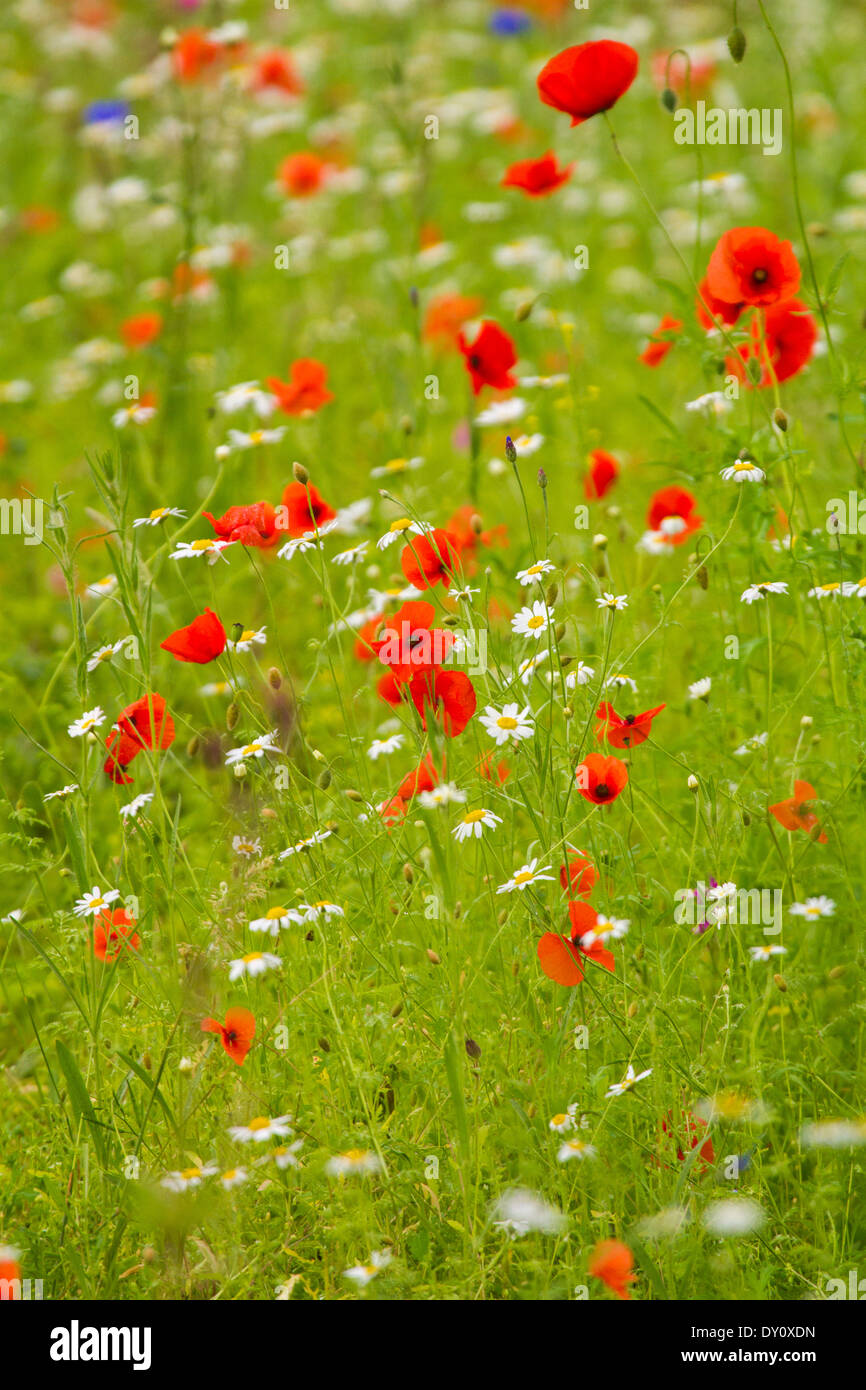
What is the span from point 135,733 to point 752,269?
3.63 feet

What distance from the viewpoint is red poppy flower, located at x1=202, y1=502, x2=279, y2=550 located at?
192 cm

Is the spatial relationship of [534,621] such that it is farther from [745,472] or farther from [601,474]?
[601,474]

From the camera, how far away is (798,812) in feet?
6.15

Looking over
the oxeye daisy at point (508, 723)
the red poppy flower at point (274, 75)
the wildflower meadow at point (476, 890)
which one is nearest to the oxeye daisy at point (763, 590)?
the wildflower meadow at point (476, 890)

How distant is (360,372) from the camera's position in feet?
14.7

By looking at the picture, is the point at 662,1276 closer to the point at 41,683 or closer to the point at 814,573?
the point at 814,573

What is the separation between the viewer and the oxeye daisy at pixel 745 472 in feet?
6.47

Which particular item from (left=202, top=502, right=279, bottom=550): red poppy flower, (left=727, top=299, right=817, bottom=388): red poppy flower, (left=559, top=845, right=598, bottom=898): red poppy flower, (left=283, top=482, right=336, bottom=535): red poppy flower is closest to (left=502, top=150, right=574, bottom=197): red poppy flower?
(left=727, top=299, right=817, bottom=388): red poppy flower

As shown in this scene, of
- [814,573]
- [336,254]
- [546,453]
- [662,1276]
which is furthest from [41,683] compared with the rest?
[336,254]

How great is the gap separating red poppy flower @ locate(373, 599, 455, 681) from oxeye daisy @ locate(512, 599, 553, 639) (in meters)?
0.11

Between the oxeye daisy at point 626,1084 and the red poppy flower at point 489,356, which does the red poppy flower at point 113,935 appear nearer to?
the oxeye daisy at point 626,1084

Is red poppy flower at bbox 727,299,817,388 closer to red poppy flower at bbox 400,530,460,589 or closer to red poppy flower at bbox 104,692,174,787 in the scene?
red poppy flower at bbox 400,530,460,589

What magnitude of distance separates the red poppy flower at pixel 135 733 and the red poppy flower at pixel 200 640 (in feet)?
0.23

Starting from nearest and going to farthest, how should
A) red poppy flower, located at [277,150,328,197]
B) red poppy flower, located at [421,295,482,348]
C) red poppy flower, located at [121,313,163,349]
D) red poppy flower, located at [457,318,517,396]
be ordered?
red poppy flower, located at [457,318,517,396]
red poppy flower, located at [421,295,482,348]
red poppy flower, located at [121,313,163,349]
red poppy flower, located at [277,150,328,197]
